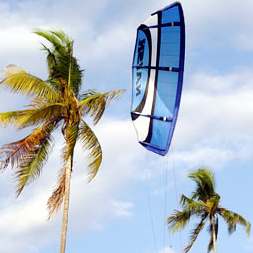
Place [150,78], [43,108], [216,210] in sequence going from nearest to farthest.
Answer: [43,108]
[150,78]
[216,210]

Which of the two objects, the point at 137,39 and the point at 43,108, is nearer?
the point at 43,108

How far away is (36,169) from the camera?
2438 cm

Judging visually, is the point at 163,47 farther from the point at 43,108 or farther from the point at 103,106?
the point at 43,108

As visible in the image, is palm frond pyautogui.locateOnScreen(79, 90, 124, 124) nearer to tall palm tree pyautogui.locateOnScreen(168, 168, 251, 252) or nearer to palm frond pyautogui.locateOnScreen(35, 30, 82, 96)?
palm frond pyautogui.locateOnScreen(35, 30, 82, 96)

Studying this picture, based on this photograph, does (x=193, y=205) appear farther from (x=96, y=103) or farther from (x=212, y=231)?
(x=96, y=103)

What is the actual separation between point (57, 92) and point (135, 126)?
315 centimetres

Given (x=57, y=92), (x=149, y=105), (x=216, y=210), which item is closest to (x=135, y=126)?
(x=149, y=105)

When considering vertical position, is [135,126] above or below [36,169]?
above

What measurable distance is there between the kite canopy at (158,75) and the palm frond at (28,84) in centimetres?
325

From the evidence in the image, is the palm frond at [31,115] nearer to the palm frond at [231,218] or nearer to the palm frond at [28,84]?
the palm frond at [28,84]

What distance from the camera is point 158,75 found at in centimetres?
2603

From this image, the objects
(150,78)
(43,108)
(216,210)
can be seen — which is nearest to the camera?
(43,108)

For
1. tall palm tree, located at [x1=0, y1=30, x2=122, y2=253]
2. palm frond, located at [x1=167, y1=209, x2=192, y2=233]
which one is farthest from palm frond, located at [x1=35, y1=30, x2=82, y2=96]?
palm frond, located at [x1=167, y1=209, x2=192, y2=233]

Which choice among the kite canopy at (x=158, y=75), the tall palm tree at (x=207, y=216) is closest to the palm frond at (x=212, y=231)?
the tall palm tree at (x=207, y=216)
